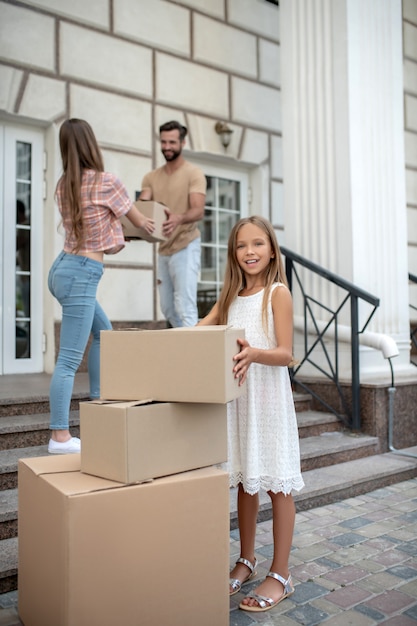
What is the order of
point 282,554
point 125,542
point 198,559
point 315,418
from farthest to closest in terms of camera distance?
point 315,418
point 282,554
point 198,559
point 125,542

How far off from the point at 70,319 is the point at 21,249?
88.6 inches

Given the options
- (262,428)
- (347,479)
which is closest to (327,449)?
(347,479)

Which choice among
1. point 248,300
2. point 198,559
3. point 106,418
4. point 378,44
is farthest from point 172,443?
point 378,44

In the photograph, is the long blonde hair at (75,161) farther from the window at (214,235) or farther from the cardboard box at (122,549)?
the window at (214,235)

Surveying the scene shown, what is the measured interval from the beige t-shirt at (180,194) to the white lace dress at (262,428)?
199 cm

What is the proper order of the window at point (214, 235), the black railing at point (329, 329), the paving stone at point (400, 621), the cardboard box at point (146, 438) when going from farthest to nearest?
the window at point (214, 235) → the black railing at point (329, 329) → the paving stone at point (400, 621) → the cardboard box at point (146, 438)

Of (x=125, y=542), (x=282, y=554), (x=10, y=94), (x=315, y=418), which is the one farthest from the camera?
(x=10, y=94)

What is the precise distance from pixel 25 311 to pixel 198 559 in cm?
358

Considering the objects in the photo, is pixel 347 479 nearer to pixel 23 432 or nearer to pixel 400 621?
pixel 400 621

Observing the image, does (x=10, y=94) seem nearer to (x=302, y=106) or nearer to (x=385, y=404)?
(x=302, y=106)

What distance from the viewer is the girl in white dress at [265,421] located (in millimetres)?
2059

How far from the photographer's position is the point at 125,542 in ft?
5.22

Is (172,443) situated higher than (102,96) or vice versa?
(102,96)

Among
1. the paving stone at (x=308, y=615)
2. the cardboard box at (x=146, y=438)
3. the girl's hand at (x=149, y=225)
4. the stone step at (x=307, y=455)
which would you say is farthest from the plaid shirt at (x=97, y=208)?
the paving stone at (x=308, y=615)
